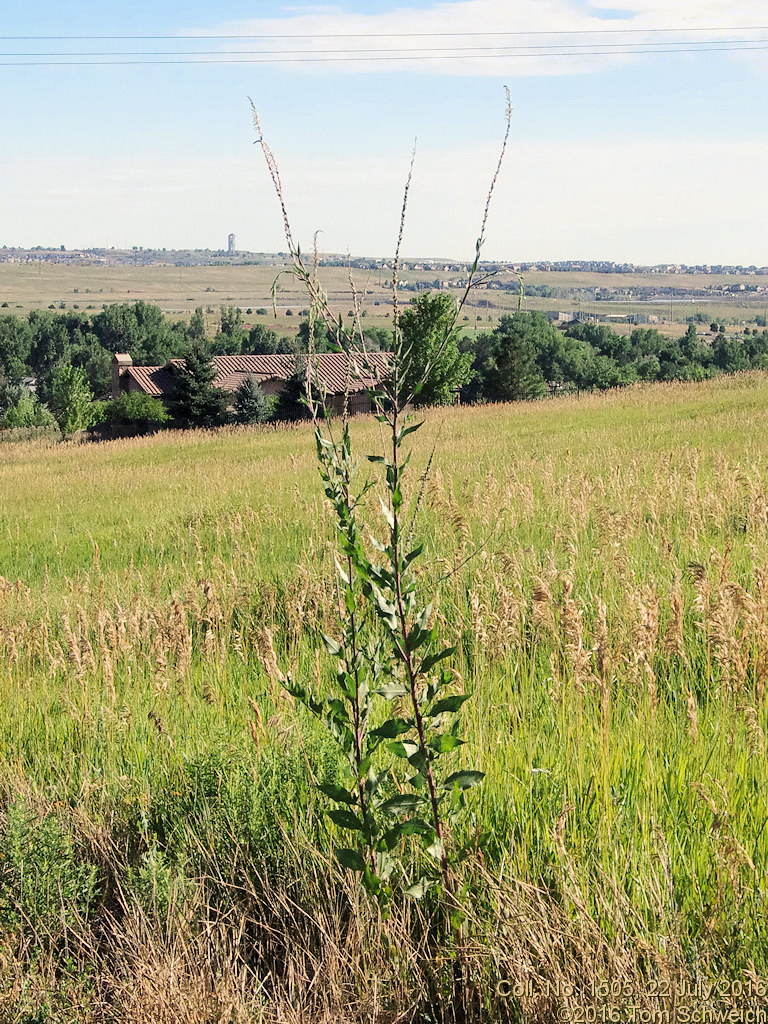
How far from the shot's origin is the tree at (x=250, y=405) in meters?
54.5

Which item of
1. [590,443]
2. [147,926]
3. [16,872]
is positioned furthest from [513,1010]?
[590,443]

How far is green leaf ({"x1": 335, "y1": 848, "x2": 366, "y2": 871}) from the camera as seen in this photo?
2.49 metres

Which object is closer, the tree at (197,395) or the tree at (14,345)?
the tree at (197,395)

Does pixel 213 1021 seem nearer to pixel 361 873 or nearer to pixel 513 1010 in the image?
pixel 361 873

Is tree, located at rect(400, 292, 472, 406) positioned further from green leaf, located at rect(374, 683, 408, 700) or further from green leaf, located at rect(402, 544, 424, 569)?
green leaf, located at rect(374, 683, 408, 700)

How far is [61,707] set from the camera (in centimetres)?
467

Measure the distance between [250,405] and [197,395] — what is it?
355cm

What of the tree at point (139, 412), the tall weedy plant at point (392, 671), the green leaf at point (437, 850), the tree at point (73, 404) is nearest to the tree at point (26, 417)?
the tree at point (73, 404)

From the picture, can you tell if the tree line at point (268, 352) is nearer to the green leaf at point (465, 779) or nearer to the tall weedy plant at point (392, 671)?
the tall weedy plant at point (392, 671)

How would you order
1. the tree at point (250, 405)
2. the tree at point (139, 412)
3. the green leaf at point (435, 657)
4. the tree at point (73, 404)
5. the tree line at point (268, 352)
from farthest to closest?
the tree at point (73, 404)
the tree at point (139, 412)
the tree at point (250, 405)
the tree line at point (268, 352)
the green leaf at point (435, 657)

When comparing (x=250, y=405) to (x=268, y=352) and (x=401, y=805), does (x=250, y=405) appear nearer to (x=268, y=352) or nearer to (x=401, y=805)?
(x=401, y=805)

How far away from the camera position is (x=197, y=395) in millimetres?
52312

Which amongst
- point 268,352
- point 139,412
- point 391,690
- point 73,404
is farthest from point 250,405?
point 268,352

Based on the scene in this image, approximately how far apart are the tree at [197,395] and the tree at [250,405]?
1608 mm
